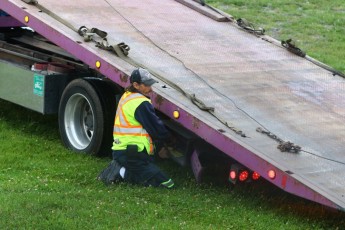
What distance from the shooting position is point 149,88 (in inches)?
303

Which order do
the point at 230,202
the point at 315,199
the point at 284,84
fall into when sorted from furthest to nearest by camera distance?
1. the point at 284,84
2. the point at 230,202
3. the point at 315,199

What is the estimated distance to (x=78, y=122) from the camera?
925 centimetres

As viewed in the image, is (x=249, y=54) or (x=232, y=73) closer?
(x=232, y=73)

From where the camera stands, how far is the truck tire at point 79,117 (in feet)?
28.8

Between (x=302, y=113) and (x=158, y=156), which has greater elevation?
(x=302, y=113)

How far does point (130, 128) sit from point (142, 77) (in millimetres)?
528

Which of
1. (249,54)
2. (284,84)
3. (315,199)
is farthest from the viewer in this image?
(249,54)

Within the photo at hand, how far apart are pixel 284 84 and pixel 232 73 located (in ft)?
1.93

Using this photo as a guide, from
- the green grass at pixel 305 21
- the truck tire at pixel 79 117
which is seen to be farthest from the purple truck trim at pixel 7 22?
the green grass at pixel 305 21

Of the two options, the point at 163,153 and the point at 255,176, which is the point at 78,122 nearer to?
the point at 163,153

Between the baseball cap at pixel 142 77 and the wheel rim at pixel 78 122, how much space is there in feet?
5.31

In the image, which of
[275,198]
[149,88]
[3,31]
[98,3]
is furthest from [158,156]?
[3,31]

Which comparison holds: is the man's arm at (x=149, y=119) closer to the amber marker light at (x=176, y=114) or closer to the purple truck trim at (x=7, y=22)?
the amber marker light at (x=176, y=114)

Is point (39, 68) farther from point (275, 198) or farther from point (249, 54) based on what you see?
point (275, 198)
